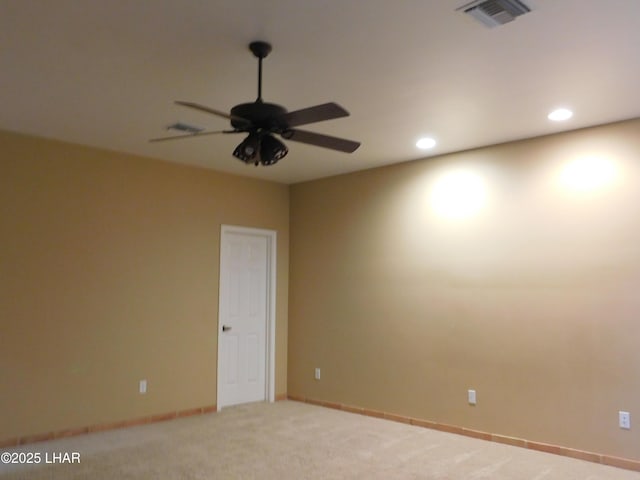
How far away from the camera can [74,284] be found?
470 centimetres

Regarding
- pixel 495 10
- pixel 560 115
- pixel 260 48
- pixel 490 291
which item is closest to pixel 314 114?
pixel 260 48

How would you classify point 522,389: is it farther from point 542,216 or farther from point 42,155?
point 42,155

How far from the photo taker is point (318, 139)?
9.41 feet

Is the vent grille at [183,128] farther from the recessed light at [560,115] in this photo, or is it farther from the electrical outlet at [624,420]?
the electrical outlet at [624,420]

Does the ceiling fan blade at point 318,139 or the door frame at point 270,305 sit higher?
the ceiling fan blade at point 318,139

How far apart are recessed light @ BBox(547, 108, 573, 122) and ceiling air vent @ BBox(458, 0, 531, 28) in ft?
5.08

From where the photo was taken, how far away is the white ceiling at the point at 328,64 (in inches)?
98.0

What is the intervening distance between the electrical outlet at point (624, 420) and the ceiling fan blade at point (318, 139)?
2974mm

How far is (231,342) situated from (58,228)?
231 centimetres

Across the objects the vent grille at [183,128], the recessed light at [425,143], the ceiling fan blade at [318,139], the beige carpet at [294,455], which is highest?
the recessed light at [425,143]

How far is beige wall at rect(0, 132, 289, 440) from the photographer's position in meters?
4.38

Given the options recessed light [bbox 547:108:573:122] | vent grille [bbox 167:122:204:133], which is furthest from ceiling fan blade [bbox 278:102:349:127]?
recessed light [bbox 547:108:573:122]

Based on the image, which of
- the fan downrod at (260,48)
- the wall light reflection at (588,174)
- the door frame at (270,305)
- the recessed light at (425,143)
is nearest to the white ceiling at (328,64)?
the fan downrod at (260,48)

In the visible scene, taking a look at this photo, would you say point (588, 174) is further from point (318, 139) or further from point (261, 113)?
point (261, 113)
